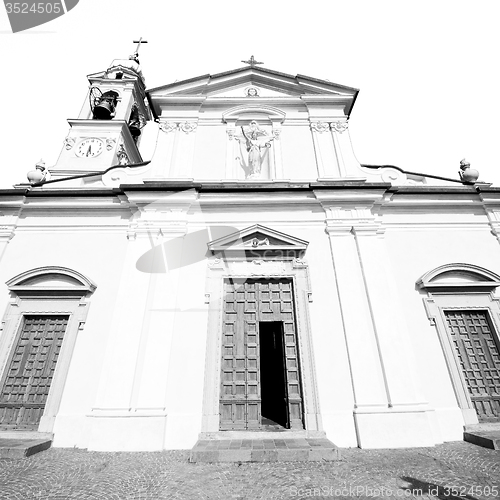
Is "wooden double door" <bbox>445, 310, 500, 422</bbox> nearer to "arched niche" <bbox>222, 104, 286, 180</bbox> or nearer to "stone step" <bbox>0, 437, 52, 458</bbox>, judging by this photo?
"arched niche" <bbox>222, 104, 286, 180</bbox>

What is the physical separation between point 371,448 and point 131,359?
504 centimetres

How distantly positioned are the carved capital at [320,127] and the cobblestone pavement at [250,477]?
8.69 meters

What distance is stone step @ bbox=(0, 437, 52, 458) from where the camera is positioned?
492 cm

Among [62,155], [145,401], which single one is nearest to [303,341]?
[145,401]

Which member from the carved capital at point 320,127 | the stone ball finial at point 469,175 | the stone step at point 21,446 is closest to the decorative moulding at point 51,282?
the stone step at point 21,446

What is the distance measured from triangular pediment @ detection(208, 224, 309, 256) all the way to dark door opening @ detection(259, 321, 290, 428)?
187cm

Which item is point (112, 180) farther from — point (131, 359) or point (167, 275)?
point (131, 359)

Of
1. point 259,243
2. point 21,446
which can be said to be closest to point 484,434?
point 259,243

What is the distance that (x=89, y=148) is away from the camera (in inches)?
568

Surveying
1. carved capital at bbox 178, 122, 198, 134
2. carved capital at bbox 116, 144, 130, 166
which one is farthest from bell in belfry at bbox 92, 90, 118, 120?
carved capital at bbox 178, 122, 198, 134

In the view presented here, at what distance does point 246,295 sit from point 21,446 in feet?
16.2

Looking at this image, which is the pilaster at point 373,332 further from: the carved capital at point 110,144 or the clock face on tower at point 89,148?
the clock face on tower at point 89,148

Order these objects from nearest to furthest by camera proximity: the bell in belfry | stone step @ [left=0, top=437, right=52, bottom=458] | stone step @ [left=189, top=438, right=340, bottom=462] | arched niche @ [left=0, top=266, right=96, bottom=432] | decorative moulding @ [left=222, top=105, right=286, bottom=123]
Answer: stone step @ [left=189, top=438, right=340, bottom=462] → stone step @ [left=0, top=437, right=52, bottom=458] → arched niche @ [left=0, top=266, right=96, bottom=432] → decorative moulding @ [left=222, top=105, right=286, bottom=123] → the bell in belfry

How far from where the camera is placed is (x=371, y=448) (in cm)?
558
